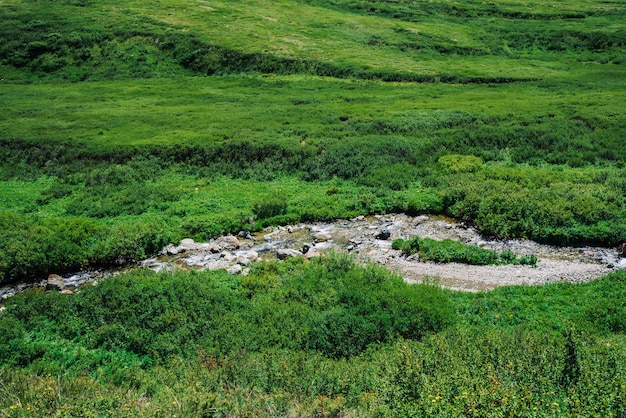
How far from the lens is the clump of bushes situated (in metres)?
22.4

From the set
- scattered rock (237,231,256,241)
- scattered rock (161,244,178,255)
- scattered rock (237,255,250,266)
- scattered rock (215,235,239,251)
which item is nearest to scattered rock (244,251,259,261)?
scattered rock (237,255,250,266)

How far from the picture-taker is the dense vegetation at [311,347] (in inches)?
420

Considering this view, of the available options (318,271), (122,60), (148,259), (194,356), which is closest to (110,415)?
(194,356)

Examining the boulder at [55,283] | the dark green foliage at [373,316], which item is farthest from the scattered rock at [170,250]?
the dark green foliage at [373,316]

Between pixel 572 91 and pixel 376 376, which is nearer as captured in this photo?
pixel 376 376

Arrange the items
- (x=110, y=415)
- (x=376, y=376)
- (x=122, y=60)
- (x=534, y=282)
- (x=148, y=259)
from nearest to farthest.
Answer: (x=110, y=415), (x=376, y=376), (x=534, y=282), (x=148, y=259), (x=122, y=60)

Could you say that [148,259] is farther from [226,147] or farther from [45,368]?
[226,147]

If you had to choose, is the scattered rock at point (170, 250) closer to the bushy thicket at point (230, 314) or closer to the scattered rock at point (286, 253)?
the bushy thicket at point (230, 314)

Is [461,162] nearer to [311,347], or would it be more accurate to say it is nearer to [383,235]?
[383,235]

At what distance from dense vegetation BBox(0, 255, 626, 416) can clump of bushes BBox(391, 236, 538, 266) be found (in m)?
3.68

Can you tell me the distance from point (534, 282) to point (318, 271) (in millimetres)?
9075

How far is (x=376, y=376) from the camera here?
12.2 metres

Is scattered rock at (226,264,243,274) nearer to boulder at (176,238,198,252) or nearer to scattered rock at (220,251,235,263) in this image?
scattered rock at (220,251,235,263)

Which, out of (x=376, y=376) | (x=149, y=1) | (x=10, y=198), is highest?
(x=149, y=1)
